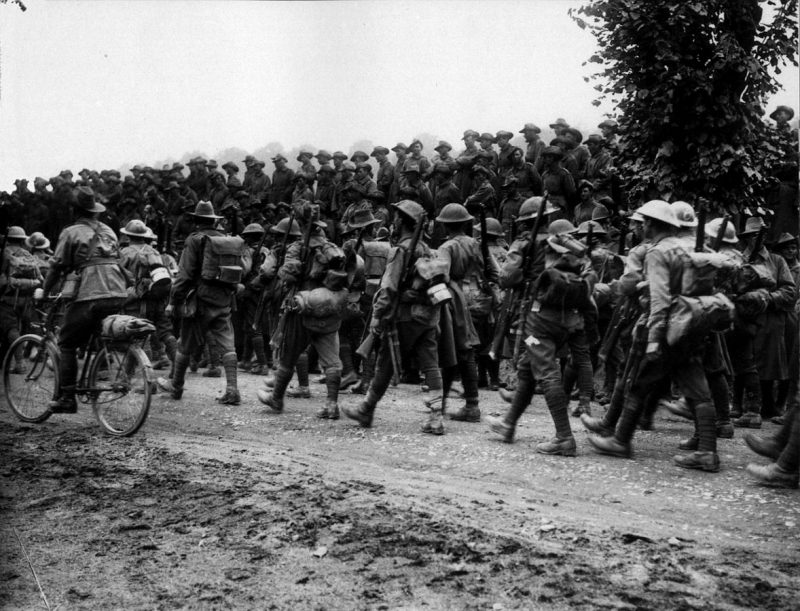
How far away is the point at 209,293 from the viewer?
950cm

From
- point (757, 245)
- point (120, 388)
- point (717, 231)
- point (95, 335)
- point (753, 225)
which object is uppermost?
point (753, 225)

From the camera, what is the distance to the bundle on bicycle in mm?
7738

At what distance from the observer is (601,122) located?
12898 mm

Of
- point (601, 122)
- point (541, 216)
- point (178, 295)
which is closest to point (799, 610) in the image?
point (541, 216)

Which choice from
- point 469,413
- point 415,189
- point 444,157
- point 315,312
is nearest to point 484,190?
point 415,189

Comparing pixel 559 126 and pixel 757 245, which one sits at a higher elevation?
pixel 559 126

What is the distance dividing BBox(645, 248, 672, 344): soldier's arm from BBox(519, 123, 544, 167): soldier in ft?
26.6

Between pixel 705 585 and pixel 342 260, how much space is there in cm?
538

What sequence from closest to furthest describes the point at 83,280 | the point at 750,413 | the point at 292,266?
the point at 83,280
the point at 750,413
the point at 292,266

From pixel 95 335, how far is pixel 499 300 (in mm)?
5004

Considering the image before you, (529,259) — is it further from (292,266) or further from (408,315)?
(292,266)

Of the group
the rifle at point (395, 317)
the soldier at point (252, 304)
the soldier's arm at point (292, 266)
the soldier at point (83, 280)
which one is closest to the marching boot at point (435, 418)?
the rifle at point (395, 317)

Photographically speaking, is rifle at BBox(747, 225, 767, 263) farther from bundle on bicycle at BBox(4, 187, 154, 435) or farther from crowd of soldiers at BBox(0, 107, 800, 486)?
bundle on bicycle at BBox(4, 187, 154, 435)

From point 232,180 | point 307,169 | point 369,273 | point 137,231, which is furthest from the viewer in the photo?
point 232,180
